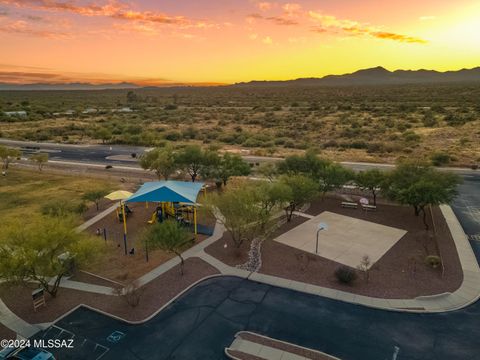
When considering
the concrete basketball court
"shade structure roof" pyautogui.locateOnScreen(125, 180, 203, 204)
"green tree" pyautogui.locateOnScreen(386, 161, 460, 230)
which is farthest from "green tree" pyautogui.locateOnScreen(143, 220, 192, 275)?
"green tree" pyautogui.locateOnScreen(386, 161, 460, 230)

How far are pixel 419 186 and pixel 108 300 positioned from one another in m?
22.7

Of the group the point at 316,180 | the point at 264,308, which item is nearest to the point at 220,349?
the point at 264,308

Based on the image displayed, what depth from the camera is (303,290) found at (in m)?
18.2

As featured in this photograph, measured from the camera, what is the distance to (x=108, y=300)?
1750cm

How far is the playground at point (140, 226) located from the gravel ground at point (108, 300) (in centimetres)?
181

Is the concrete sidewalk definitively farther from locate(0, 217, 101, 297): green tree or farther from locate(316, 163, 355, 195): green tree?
locate(316, 163, 355, 195): green tree

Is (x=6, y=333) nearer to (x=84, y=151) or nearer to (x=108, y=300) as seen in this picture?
(x=108, y=300)

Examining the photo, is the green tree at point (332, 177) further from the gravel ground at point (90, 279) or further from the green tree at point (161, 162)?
the gravel ground at point (90, 279)

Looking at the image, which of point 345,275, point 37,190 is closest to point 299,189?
point 345,275

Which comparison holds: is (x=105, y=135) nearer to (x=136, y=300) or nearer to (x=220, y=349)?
(x=136, y=300)

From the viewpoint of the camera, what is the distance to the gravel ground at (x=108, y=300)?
54.0 ft

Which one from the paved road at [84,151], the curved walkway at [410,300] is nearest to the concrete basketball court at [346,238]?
the curved walkway at [410,300]

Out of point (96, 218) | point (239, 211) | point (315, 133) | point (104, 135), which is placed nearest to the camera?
point (239, 211)

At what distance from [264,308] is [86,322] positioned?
8.45 meters
